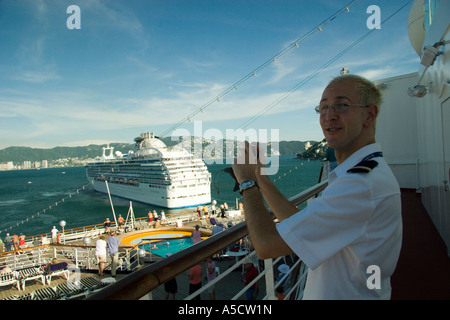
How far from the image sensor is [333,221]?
719 mm

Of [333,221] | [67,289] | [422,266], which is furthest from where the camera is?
[67,289]

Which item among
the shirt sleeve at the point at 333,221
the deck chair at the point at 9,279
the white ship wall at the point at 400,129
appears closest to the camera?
the shirt sleeve at the point at 333,221

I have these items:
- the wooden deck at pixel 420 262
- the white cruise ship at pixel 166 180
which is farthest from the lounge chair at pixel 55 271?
the white cruise ship at pixel 166 180

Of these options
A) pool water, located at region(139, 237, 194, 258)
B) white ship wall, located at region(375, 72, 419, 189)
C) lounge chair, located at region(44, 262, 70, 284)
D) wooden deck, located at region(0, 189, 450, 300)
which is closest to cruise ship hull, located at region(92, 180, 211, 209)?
pool water, located at region(139, 237, 194, 258)

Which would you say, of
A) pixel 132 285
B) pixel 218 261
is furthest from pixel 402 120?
pixel 132 285

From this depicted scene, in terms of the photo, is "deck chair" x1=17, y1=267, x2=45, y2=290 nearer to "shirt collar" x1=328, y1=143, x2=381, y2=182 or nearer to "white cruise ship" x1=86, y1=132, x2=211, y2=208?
"shirt collar" x1=328, y1=143, x2=381, y2=182

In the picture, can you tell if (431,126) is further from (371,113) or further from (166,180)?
(166,180)

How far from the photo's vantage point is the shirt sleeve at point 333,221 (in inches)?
28.1

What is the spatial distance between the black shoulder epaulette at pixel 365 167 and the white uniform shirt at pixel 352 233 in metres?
0.01

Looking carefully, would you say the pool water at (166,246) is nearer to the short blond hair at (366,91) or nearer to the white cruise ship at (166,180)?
the short blond hair at (366,91)

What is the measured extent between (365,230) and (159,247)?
43.0 ft

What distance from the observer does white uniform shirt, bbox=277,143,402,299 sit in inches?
28.3

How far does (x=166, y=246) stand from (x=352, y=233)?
13.2 meters

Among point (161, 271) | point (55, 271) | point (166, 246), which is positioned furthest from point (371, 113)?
point (166, 246)
